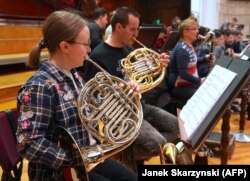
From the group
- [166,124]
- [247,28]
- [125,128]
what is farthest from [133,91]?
[247,28]

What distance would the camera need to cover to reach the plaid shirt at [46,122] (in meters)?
1.19

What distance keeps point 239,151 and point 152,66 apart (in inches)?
57.7

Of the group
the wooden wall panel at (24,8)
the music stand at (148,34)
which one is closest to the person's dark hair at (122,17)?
the music stand at (148,34)

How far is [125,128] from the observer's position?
139 cm

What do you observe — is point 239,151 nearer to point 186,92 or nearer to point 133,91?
point 186,92

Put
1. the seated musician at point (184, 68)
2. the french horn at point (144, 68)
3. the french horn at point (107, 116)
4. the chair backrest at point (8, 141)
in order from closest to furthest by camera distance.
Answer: the french horn at point (107, 116) < the chair backrest at point (8, 141) < the french horn at point (144, 68) < the seated musician at point (184, 68)

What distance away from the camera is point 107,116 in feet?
4.49

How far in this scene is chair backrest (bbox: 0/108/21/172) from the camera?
1.41 metres

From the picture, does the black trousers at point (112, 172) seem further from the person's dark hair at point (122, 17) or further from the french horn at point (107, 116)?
the person's dark hair at point (122, 17)

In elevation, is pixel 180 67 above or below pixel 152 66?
below

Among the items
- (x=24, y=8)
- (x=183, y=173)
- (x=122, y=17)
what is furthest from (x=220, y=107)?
(x=24, y=8)

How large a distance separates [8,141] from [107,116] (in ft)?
1.49

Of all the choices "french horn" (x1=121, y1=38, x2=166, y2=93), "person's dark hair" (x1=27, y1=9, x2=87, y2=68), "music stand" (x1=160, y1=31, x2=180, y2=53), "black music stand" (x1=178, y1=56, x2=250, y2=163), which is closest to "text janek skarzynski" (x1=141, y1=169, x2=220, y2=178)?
"black music stand" (x1=178, y1=56, x2=250, y2=163)

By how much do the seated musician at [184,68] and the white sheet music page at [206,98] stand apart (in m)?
1.70
